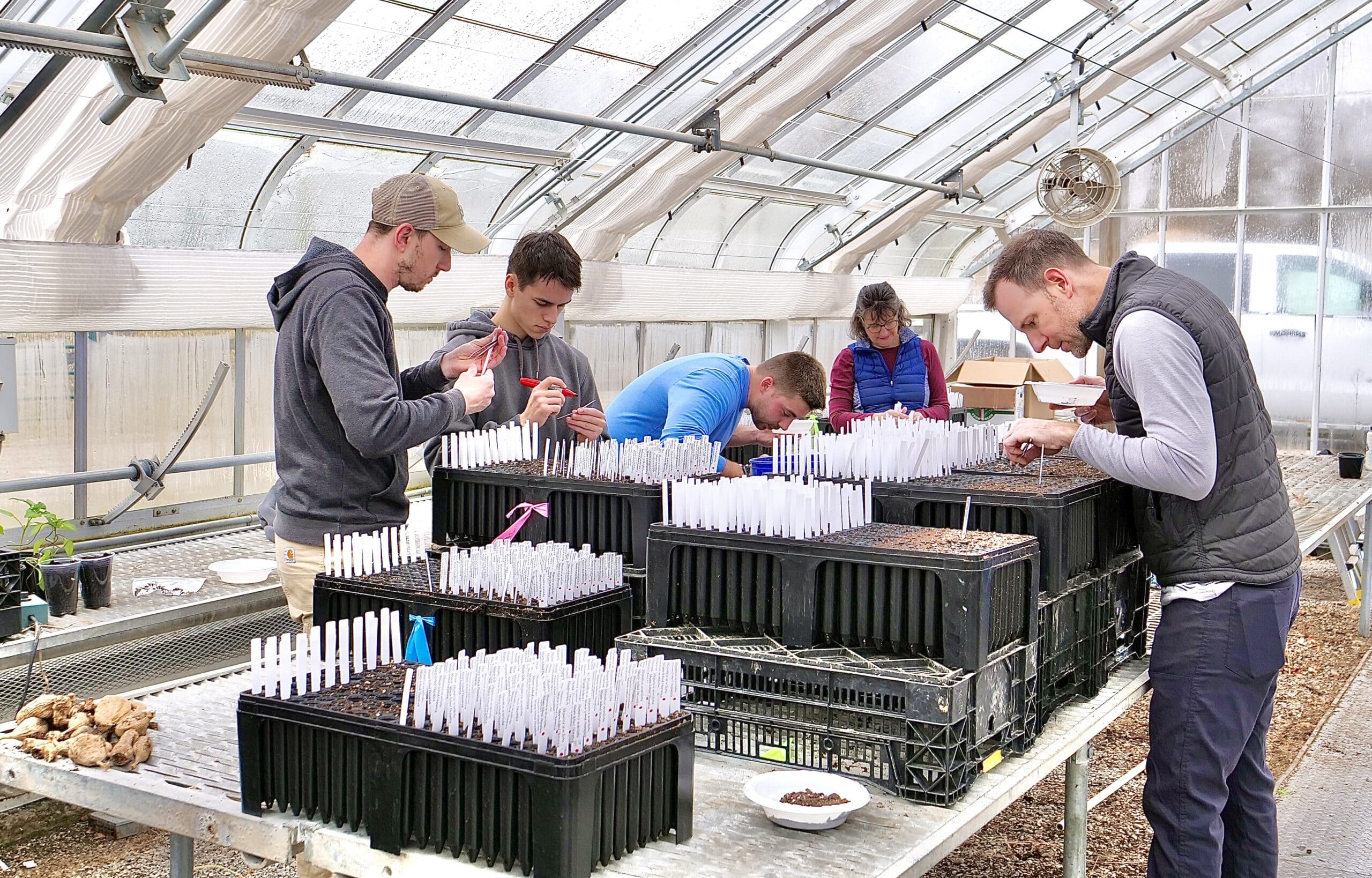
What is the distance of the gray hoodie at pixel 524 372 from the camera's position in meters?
3.03

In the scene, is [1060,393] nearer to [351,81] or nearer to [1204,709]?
[351,81]

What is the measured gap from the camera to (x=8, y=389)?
3.85 metres

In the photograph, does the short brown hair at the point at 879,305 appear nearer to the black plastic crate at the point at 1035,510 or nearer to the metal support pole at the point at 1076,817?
the black plastic crate at the point at 1035,510

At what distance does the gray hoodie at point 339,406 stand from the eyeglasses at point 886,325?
3114 mm

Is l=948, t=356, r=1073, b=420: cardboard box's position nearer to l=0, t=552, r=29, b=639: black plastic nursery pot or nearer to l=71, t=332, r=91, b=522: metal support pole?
l=71, t=332, r=91, b=522: metal support pole

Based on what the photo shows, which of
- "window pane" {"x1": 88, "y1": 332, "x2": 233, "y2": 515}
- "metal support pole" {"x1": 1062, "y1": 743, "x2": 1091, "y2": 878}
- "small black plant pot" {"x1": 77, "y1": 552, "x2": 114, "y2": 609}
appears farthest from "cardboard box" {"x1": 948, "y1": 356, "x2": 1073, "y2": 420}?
"small black plant pot" {"x1": 77, "y1": 552, "x2": 114, "y2": 609}

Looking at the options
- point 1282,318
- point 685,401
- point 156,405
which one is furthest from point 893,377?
point 1282,318

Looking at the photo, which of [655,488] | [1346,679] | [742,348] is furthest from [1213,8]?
[655,488]

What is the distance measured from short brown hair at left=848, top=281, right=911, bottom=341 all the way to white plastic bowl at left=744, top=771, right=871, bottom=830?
3578 mm

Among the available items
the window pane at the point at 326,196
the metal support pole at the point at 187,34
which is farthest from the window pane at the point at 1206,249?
the metal support pole at the point at 187,34

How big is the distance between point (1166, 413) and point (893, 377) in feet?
11.1

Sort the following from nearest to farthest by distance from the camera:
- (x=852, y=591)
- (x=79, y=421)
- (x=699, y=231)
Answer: (x=852, y=591) < (x=79, y=421) < (x=699, y=231)

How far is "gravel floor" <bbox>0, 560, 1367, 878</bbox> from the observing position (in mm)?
3389

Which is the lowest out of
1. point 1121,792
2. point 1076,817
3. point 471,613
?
point 1121,792
